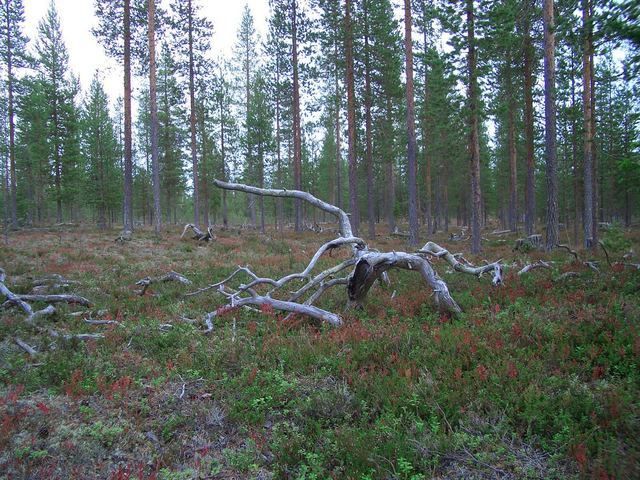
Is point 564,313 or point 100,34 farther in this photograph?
point 100,34

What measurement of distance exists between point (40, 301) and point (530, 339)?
9.65 meters

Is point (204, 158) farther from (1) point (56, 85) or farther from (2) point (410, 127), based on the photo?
(2) point (410, 127)

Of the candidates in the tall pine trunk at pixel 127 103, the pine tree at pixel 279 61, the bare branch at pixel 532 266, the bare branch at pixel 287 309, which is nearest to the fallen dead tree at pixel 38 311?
the bare branch at pixel 287 309

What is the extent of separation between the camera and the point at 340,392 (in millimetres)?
4270

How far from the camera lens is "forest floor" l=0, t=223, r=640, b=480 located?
323 centimetres

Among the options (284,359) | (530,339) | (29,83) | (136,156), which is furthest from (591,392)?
(136,156)

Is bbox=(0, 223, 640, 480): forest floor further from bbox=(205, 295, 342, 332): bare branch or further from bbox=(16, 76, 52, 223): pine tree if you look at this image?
bbox=(16, 76, 52, 223): pine tree

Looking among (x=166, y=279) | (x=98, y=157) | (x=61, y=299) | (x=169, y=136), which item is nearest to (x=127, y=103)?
(x=169, y=136)

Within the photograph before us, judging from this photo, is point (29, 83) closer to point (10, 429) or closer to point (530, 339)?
point (10, 429)

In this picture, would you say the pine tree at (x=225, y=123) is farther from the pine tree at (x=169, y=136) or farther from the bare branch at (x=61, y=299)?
the bare branch at (x=61, y=299)

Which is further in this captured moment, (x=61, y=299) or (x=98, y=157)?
(x=98, y=157)

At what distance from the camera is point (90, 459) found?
3.35m

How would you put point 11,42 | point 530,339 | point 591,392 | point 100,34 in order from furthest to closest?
1. point 11,42
2. point 100,34
3. point 530,339
4. point 591,392

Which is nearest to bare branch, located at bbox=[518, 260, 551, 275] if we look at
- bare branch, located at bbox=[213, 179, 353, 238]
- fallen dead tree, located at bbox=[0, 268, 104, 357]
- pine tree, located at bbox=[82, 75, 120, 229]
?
bare branch, located at bbox=[213, 179, 353, 238]
